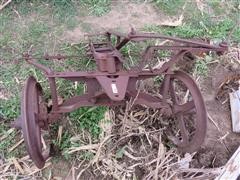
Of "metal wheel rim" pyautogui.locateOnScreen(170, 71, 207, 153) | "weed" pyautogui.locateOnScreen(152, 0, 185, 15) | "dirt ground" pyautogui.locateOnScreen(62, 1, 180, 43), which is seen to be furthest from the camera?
"weed" pyautogui.locateOnScreen(152, 0, 185, 15)

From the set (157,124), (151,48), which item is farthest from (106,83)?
(157,124)

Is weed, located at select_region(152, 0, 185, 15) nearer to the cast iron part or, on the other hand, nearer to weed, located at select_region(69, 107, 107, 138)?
the cast iron part

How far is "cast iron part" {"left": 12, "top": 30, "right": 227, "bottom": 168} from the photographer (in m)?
2.81

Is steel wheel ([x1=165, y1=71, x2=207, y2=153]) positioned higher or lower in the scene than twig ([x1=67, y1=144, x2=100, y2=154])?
higher

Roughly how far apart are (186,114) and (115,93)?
25.7 inches

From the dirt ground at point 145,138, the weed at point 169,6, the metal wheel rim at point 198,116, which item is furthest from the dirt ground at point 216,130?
the weed at point 169,6

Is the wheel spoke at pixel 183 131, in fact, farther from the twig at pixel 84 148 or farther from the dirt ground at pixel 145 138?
the twig at pixel 84 148

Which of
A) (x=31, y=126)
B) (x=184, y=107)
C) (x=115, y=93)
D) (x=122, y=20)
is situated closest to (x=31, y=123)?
(x=31, y=126)

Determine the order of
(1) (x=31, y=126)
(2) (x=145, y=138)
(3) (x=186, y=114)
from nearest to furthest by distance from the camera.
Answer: (1) (x=31, y=126) → (3) (x=186, y=114) → (2) (x=145, y=138)

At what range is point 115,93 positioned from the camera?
9.22 ft

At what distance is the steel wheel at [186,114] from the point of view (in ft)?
9.70

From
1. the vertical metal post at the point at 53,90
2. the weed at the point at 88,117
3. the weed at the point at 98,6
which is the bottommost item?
the weed at the point at 88,117

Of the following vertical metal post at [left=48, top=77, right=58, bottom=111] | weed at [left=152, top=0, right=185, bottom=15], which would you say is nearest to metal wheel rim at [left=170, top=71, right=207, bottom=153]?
vertical metal post at [left=48, top=77, right=58, bottom=111]

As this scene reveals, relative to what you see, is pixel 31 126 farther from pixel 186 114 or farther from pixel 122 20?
pixel 122 20
